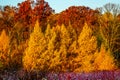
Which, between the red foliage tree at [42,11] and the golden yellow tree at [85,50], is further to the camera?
the red foliage tree at [42,11]

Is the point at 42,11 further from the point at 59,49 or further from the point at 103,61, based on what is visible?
the point at 103,61

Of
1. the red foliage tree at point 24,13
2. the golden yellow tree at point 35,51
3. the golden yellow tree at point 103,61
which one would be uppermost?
the red foliage tree at point 24,13

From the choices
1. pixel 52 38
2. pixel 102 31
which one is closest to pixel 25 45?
pixel 52 38

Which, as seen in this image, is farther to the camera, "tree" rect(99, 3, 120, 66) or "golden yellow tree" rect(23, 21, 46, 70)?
"tree" rect(99, 3, 120, 66)

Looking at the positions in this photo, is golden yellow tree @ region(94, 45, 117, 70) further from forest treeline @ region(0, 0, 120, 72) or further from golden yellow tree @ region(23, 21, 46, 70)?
golden yellow tree @ region(23, 21, 46, 70)

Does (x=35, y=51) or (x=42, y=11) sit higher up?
(x=42, y=11)

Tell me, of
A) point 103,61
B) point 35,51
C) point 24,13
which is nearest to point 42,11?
point 24,13

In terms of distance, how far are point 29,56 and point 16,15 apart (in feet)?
66.8

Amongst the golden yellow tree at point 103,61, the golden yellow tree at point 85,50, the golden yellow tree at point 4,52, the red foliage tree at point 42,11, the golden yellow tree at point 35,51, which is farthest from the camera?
the red foliage tree at point 42,11

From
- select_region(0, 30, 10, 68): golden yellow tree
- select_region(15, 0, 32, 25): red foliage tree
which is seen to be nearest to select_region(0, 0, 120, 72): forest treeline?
select_region(0, 30, 10, 68): golden yellow tree

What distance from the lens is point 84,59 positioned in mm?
43750

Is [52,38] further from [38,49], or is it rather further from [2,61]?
[2,61]

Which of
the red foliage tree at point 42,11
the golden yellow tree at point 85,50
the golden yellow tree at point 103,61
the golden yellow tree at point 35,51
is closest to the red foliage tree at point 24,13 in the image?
the red foliage tree at point 42,11

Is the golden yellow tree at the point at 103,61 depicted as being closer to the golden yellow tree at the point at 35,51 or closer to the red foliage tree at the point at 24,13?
the golden yellow tree at the point at 35,51
